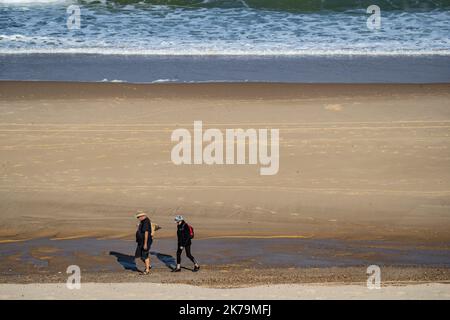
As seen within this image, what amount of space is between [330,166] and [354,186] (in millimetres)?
988

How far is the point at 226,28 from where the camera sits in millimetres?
28078

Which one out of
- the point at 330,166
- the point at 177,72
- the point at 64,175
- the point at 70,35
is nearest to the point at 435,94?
the point at 330,166

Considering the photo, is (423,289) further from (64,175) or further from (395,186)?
(64,175)

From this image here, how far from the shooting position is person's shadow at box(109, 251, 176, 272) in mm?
13341

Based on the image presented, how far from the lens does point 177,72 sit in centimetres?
2323

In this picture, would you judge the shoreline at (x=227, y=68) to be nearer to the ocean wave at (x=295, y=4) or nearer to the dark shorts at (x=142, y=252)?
the ocean wave at (x=295, y=4)

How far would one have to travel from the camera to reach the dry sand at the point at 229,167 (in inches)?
589

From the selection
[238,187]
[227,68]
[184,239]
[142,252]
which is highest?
[227,68]

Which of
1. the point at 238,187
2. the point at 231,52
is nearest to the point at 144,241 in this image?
the point at 238,187

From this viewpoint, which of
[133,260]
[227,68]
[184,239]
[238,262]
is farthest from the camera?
[227,68]

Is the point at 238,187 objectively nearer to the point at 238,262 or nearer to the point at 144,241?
the point at 238,262

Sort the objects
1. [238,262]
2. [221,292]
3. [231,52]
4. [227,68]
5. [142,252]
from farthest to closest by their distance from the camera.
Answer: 1. [231,52]
2. [227,68]
3. [238,262]
4. [142,252]
5. [221,292]

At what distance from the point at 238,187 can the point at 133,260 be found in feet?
10.9

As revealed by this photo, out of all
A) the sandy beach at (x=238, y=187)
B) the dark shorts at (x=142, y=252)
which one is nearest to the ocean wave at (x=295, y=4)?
the sandy beach at (x=238, y=187)
